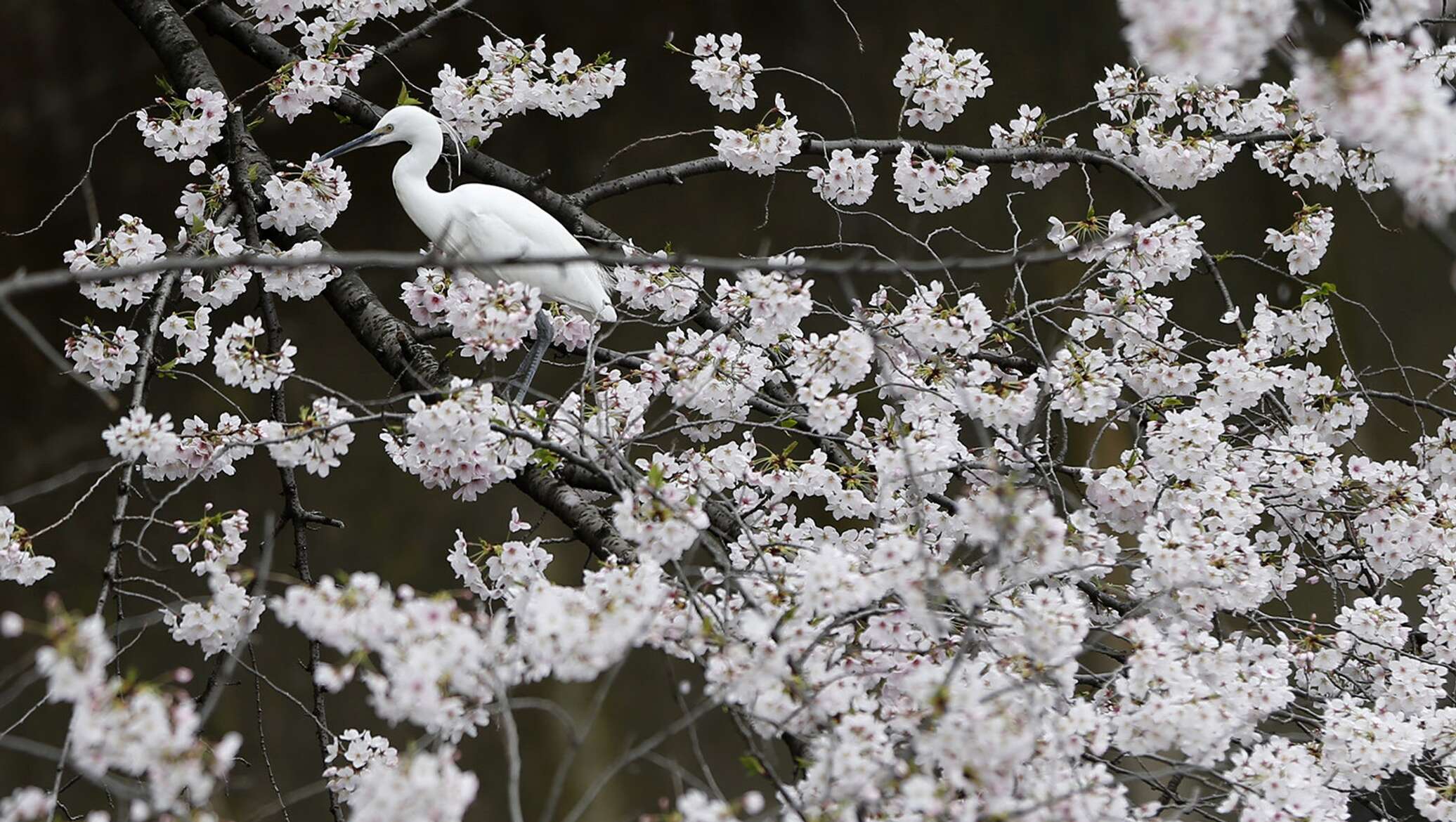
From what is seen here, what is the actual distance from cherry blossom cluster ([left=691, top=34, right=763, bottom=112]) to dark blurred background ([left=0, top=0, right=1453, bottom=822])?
94 centimetres

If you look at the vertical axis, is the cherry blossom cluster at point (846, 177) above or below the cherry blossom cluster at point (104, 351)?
above

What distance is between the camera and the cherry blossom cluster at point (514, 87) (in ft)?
7.63

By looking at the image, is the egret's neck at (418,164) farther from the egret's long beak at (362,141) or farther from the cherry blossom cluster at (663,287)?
the cherry blossom cluster at (663,287)

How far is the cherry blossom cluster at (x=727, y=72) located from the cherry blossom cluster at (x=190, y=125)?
Result: 828 millimetres

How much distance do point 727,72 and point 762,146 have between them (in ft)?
0.54

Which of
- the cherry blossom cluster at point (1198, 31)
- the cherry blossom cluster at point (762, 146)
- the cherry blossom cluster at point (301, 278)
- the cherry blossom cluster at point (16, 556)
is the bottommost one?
the cherry blossom cluster at point (16, 556)

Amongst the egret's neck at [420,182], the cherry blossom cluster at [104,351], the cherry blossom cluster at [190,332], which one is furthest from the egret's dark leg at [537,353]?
the cherry blossom cluster at [104,351]

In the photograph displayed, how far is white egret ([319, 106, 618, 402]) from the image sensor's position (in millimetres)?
1964

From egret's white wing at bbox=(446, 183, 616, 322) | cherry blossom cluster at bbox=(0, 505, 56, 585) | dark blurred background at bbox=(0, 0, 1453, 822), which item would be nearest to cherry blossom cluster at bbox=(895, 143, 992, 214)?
egret's white wing at bbox=(446, 183, 616, 322)

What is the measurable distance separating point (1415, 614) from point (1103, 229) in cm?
179

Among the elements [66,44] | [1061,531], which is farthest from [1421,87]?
[66,44]

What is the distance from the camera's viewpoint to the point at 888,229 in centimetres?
346

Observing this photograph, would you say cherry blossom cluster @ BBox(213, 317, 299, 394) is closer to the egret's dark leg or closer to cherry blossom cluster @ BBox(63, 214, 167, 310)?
cherry blossom cluster @ BBox(63, 214, 167, 310)

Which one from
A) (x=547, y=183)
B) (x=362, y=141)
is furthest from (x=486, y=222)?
(x=547, y=183)
